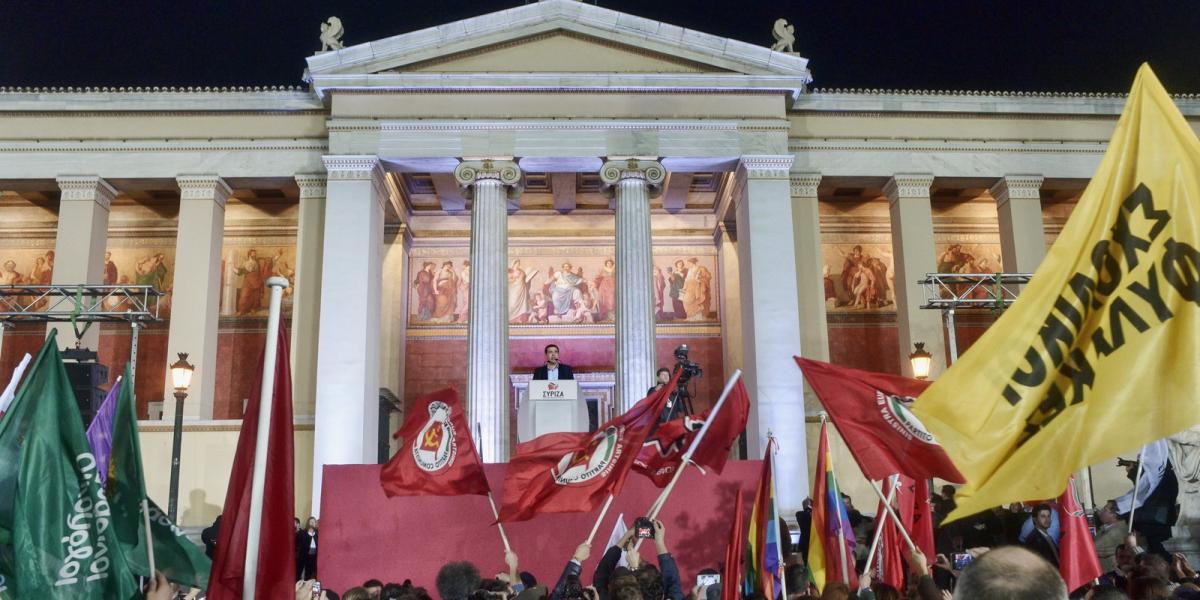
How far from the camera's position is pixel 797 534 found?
65.3 ft

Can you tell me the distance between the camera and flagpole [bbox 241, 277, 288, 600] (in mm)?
5984

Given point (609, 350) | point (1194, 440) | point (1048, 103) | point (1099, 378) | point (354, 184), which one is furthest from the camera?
point (609, 350)

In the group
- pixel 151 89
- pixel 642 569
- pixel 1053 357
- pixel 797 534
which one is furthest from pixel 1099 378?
pixel 151 89

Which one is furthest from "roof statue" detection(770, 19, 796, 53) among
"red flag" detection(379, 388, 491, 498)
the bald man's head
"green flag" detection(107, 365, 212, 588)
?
the bald man's head

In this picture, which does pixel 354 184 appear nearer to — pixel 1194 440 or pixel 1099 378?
pixel 1194 440

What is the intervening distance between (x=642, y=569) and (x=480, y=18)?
18.8 meters

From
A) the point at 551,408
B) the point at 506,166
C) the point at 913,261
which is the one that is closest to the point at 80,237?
the point at 506,166

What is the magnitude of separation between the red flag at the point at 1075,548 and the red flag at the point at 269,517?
21.0 feet

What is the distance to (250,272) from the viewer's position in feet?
95.6

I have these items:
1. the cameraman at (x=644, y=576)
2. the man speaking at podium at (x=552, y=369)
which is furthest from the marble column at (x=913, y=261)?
the cameraman at (x=644, y=576)

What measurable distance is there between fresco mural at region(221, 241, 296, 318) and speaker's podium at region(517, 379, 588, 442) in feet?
39.4

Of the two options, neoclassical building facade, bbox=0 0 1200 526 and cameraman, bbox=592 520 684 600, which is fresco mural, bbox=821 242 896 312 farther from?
cameraman, bbox=592 520 684 600

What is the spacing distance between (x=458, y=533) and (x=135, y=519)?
5.78 meters

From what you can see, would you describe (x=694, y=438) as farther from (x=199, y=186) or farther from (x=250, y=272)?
(x=250, y=272)
